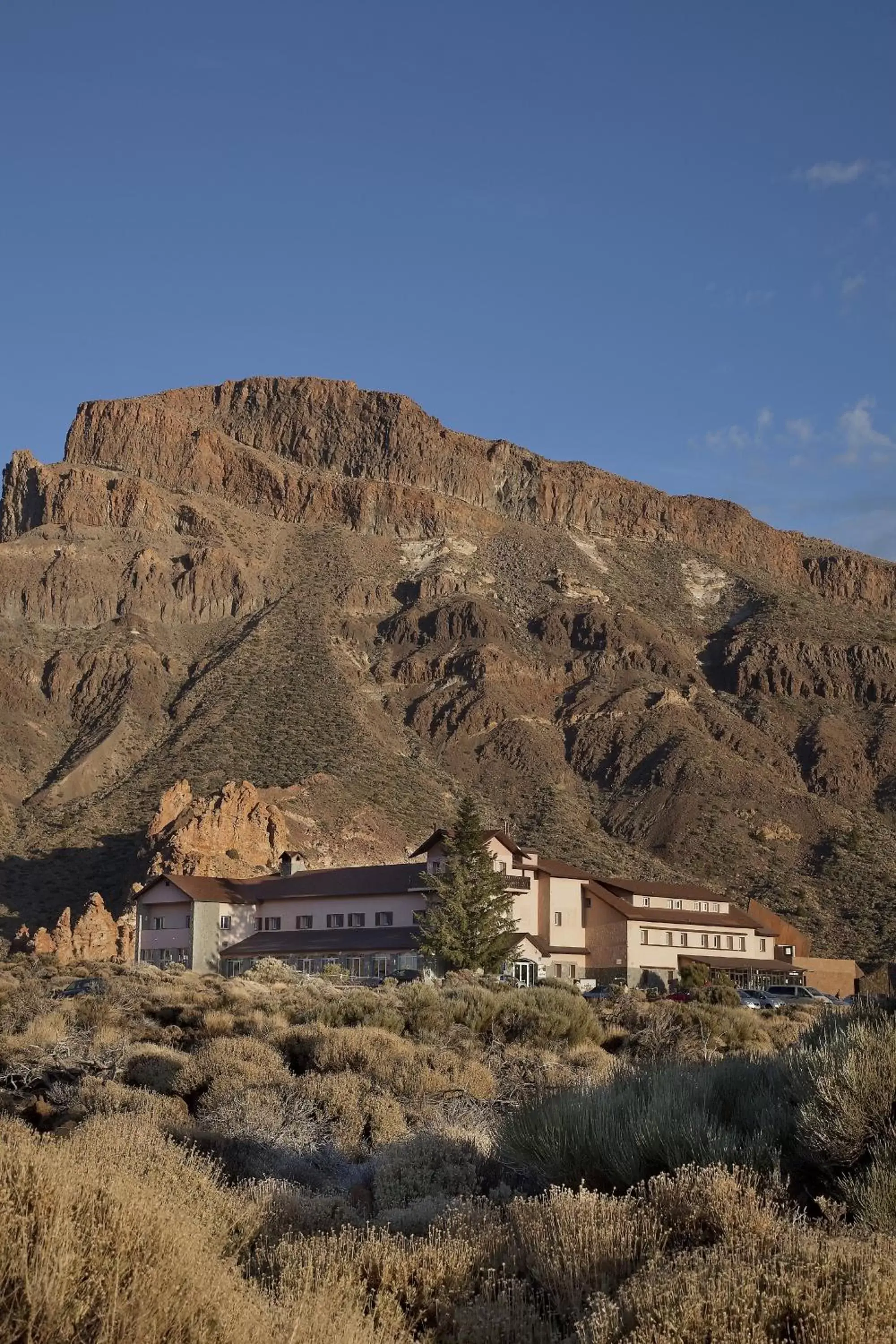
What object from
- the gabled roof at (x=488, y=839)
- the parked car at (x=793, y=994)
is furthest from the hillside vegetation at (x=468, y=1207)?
the gabled roof at (x=488, y=839)

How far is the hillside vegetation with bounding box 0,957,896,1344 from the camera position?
650 centimetres

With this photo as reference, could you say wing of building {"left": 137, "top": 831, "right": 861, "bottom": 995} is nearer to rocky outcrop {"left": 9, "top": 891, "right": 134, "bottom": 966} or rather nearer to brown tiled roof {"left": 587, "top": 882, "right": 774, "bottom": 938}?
brown tiled roof {"left": 587, "top": 882, "right": 774, "bottom": 938}

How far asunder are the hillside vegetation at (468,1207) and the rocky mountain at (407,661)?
6134 centimetres

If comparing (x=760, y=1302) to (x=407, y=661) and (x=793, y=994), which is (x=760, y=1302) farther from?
(x=407, y=661)

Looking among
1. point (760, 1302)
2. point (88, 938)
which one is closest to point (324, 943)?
point (88, 938)

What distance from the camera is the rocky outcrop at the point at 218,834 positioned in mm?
75375

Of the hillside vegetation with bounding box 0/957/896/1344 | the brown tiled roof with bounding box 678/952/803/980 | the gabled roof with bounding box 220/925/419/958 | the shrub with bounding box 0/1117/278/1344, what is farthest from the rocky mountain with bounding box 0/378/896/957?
the shrub with bounding box 0/1117/278/1344

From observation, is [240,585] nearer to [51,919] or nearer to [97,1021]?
[51,919]

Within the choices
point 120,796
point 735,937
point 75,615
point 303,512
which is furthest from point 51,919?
point 303,512

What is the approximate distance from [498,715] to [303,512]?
41.3 metres

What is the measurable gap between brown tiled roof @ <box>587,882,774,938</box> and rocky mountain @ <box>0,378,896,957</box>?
438 inches

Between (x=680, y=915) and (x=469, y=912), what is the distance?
50.8 ft

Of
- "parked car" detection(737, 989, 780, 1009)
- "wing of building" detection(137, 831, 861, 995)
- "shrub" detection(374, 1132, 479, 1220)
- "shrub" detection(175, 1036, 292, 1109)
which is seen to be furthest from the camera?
"wing of building" detection(137, 831, 861, 995)

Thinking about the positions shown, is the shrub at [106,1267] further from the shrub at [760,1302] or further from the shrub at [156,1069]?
the shrub at [156,1069]
